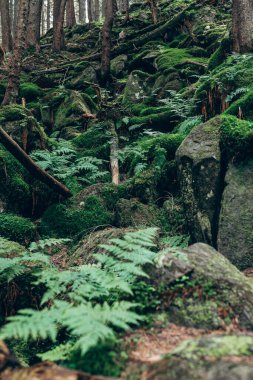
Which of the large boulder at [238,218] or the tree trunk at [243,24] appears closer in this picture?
the large boulder at [238,218]

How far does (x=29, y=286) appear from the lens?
4.41 m

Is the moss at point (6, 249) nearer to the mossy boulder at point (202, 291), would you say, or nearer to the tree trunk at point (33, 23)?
the mossy boulder at point (202, 291)

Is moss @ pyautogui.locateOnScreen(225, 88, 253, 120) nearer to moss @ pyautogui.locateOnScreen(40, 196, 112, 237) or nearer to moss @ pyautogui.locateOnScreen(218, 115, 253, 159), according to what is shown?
moss @ pyautogui.locateOnScreen(218, 115, 253, 159)

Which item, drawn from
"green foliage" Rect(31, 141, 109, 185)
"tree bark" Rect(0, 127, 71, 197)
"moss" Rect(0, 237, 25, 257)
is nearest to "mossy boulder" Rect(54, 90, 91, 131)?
"green foliage" Rect(31, 141, 109, 185)

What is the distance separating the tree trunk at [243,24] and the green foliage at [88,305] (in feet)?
22.0

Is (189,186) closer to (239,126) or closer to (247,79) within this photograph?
(239,126)

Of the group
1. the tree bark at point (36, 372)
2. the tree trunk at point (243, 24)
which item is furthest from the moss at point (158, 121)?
the tree bark at point (36, 372)

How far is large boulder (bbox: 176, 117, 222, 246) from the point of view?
521cm

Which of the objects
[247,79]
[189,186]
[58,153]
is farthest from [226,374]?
[58,153]

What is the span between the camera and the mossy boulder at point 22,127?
8031 millimetres

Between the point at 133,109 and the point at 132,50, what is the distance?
7052 mm

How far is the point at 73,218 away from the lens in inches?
268

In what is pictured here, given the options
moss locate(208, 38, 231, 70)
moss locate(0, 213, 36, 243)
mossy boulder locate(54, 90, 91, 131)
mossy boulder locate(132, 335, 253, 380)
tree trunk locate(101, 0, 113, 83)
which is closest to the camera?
mossy boulder locate(132, 335, 253, 380)

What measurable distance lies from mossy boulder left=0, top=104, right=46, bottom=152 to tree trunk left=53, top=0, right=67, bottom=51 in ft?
36.9
